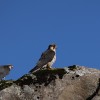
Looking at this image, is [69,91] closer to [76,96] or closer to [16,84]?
[76,96]

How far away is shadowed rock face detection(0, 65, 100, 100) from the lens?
24672 mm

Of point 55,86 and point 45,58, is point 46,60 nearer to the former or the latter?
point 45,58

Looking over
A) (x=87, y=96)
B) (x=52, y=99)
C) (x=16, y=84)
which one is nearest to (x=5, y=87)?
(x=16, y=84)

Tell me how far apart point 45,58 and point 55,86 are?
175 inches

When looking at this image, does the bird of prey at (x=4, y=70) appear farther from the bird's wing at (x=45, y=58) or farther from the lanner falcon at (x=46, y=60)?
the bird's wing at (x=45, y=58)

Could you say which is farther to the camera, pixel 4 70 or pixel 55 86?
pixel 4 70

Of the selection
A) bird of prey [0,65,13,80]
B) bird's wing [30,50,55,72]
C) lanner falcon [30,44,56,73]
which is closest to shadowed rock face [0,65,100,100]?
lanner falcon [30,44,56,73]

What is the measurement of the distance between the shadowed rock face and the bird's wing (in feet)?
8.58

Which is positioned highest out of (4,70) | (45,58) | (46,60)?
(4,70)

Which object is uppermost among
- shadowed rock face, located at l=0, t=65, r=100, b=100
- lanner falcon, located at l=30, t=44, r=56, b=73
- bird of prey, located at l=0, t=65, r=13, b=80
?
bird of prey, located at l=0, t=65, r=13, b=80

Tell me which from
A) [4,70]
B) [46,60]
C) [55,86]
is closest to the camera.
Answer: [55,86]

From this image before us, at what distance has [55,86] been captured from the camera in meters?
25.1

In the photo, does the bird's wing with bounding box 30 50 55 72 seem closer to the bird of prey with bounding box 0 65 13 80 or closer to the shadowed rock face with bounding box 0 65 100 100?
the shadowed rock face with bounding box 0 65 100 100


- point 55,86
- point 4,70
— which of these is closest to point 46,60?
point 55,86
